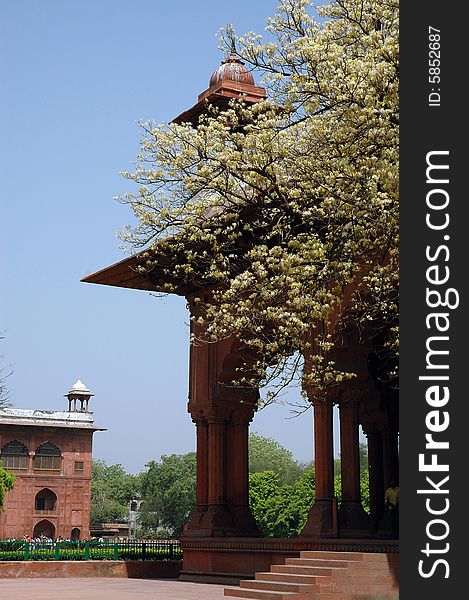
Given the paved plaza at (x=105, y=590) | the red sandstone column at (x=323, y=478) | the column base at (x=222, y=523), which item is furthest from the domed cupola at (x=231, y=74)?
the paved plaza at (x=105, y=590)

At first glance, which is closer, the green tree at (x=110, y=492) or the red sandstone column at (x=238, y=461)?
the red sandstone column at (x=238, y=461)

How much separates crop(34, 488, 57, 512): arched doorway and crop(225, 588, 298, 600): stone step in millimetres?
39709

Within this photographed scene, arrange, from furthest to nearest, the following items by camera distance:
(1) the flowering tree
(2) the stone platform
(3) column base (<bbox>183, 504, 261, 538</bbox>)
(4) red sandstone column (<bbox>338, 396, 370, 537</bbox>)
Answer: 1. (3) column base (<bbox>183, 504, 261, 538</bbox>)
2. (4) red sandstone column (<bbox>338, 396, 370, 537</bbox>)
3. (2) the stone platform
4. (1) the flowering tree

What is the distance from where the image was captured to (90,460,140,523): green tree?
76.9 m

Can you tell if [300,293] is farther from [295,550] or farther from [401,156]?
[295,550]

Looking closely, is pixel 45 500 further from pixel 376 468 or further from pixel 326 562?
pixel 326 562

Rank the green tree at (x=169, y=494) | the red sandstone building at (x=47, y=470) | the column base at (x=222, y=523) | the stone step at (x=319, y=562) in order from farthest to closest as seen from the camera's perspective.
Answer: the green tree at (x=169, y=494) < the red sandstone building at (x=47, y=470) < the column base at (x=222, y=523) < the stone step at (x=319, y=562)

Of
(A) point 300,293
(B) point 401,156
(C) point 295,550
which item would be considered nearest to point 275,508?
(C) point 295,550

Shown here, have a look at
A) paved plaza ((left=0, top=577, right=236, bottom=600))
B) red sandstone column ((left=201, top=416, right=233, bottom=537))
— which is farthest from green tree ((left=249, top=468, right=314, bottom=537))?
paved plaza ((left=0, top=577, right=236, bottom=600))

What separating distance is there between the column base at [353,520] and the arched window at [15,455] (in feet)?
121

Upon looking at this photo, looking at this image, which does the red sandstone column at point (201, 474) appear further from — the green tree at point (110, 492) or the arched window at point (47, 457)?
the green tree at point (110, 492)

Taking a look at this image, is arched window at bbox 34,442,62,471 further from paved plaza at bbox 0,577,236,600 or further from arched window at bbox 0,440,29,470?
paved plaza at bbox 0,577,236,600

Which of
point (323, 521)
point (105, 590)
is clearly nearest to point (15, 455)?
point (105, 590)

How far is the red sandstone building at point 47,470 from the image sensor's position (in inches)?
1885
